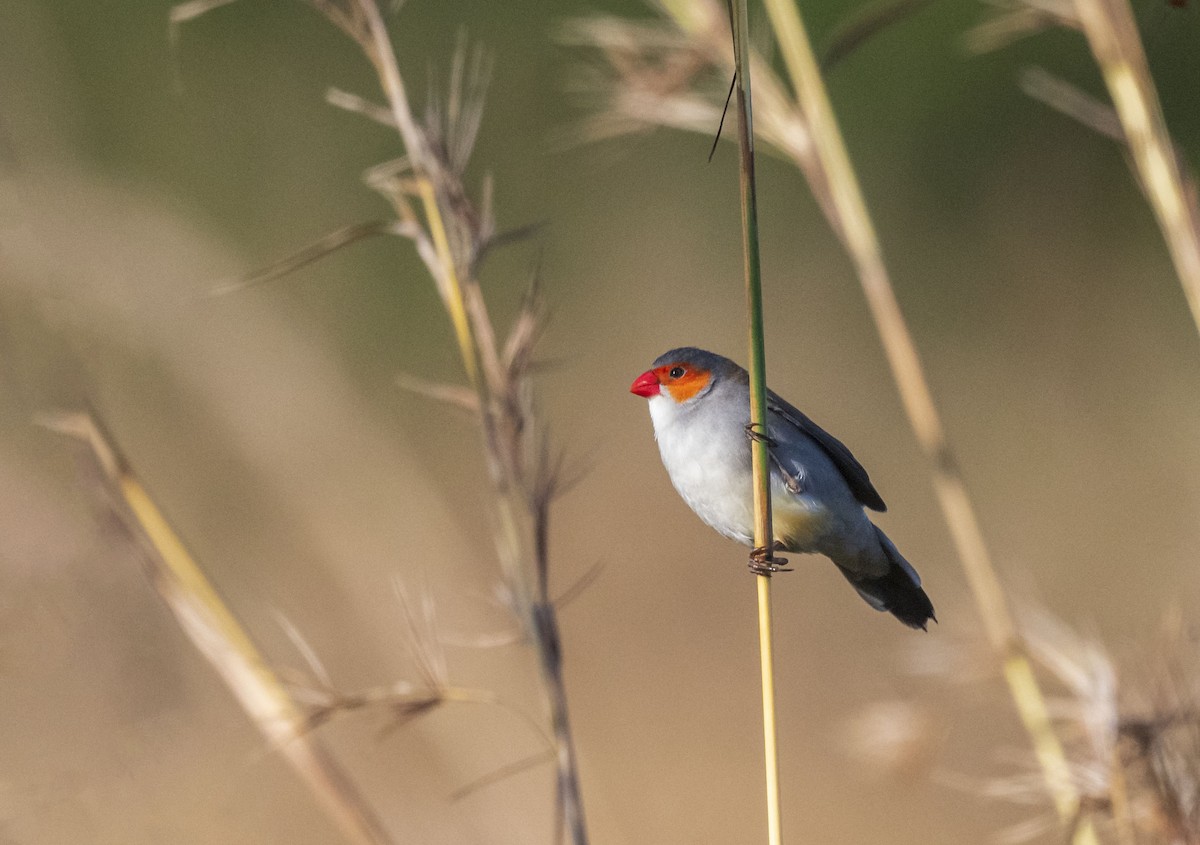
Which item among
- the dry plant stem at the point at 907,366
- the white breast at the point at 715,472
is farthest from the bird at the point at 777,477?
the dry plant stem at the point at 907,366

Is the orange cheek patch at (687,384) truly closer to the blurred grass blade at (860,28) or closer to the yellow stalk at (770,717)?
the blurred grass blade at (860,28)

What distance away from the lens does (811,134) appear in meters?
2.60

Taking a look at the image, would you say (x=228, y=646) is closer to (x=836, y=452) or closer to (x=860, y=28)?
(x=836, y=452)

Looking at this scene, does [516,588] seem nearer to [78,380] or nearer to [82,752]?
[78,380]

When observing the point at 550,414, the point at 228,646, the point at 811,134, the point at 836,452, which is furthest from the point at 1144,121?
the point at 550,414

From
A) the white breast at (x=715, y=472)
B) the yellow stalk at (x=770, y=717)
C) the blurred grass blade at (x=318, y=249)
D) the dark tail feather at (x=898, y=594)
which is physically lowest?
the dark tail feather at (x=898, y=594)

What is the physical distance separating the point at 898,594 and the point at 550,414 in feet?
15.8

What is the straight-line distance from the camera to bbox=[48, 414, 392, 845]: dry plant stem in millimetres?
2189

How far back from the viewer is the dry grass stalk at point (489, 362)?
203cm

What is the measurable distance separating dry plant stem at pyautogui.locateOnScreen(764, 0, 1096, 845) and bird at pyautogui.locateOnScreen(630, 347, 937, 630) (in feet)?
0.43

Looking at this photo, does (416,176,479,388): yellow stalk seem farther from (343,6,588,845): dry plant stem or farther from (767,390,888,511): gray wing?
(767,390,888,511): gray wing

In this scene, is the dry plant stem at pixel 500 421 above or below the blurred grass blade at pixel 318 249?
below

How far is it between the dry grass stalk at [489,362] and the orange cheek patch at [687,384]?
2.04ft

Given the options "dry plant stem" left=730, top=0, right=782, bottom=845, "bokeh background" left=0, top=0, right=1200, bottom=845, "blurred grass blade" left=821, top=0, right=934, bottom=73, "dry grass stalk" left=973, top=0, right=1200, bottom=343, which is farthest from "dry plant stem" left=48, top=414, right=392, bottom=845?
"dry grass stalk" left=973, top=0, right=1200, bottom=343
